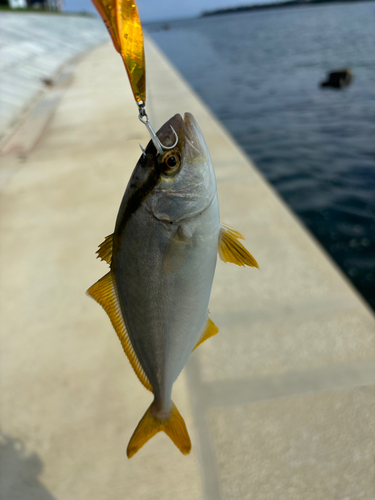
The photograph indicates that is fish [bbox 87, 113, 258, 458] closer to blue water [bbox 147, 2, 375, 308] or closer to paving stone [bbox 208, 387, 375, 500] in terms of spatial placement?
paving stone [bbox 208, 387, 375, 500]

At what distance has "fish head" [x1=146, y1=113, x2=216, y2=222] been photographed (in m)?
1.07

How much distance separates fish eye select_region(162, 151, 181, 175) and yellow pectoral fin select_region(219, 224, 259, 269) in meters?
0.26

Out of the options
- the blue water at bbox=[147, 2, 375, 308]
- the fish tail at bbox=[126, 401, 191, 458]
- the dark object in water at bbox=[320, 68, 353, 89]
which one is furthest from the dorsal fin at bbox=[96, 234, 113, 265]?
the dark object in water at bbox=[320, 68, 353, 89]

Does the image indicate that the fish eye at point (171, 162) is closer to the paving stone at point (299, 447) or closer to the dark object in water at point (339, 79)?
the paving stone at point (299, 447)

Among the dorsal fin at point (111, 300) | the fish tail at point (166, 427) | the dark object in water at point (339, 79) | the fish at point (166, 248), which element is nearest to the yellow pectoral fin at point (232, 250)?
the fish at point (166, 248)

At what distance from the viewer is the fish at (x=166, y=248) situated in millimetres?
1077

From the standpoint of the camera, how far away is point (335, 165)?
26.5 ft

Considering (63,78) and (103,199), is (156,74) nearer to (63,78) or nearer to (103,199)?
(63,78)

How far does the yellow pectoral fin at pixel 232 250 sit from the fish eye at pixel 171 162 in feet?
0.86

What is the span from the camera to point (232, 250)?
1193 mm

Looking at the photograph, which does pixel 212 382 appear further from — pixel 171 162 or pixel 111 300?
pixel 171 162

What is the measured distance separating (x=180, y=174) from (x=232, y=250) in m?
0.30

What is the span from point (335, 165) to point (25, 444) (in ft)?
25.7

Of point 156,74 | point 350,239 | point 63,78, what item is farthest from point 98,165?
point 63,78
